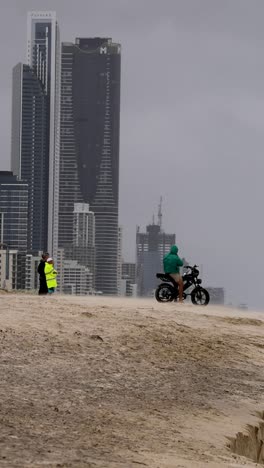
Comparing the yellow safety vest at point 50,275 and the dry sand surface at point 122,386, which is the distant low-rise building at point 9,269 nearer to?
the yellow safety vest at point 50,275

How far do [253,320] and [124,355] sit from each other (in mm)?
8717

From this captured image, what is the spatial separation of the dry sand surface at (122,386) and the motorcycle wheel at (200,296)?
16.9 ft

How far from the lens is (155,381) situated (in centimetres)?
1240

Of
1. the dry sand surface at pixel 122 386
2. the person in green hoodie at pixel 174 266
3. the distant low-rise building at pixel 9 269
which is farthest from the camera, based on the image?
the distant low-rise building at pixel 9 269

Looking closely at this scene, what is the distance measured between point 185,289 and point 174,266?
788 mm

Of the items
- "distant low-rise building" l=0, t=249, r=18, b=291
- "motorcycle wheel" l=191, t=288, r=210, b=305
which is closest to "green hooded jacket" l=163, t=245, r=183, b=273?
"motorcycle wheel" l=191, t=288, r=210, b=305

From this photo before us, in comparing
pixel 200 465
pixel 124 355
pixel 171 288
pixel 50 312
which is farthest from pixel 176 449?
pixel 171 288

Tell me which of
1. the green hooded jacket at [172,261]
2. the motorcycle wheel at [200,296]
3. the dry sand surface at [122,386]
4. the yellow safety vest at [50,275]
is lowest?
the dry sand surface at [122,386]

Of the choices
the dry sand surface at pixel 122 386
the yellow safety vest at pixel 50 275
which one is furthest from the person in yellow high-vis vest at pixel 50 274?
the dry sand surface at pixel 122 386

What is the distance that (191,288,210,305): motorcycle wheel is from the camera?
83.4ft

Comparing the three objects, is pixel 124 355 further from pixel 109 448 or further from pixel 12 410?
pixel 109 448

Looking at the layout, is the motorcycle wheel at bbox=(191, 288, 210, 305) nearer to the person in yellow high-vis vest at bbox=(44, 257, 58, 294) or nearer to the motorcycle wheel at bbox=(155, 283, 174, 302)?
the motorcycle wheel at bbox=(155, 283, 174, 302)

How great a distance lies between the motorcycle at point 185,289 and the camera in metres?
24.9

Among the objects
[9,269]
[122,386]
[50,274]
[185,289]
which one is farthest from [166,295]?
[9,269]
